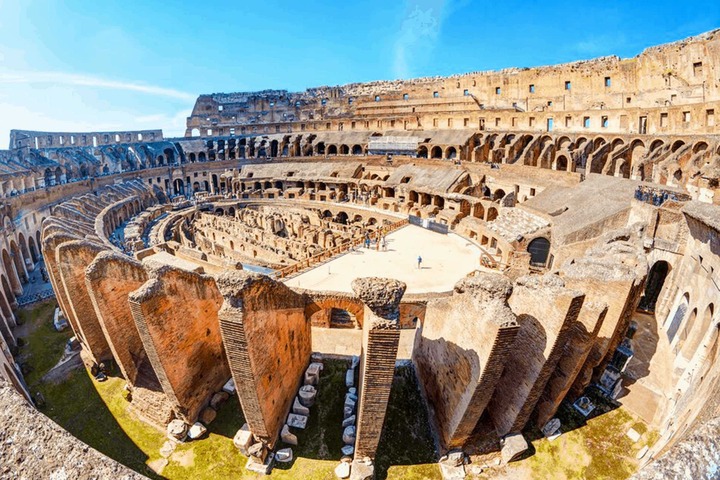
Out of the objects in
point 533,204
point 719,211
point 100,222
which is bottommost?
point 100,222

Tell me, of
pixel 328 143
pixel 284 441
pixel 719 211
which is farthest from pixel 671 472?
pixel 328 143

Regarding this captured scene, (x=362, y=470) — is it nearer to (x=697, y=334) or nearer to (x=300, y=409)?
(x=300, y=409)

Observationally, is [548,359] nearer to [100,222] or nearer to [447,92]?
[100,222]

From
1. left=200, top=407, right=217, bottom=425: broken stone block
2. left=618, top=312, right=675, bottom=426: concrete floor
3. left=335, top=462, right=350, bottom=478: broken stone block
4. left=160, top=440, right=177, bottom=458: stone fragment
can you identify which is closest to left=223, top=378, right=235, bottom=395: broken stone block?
left=200, top=407, right=217, bottom=425: broken stone block

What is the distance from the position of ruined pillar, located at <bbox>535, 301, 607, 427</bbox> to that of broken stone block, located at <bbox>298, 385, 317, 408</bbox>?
586 centimetres

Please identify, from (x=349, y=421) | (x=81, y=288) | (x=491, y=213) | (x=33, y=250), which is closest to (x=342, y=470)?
(x=349, y=421)

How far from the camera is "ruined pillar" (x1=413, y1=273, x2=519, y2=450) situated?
713 cm

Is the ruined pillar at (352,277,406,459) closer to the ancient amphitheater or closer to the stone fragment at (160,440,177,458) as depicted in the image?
the ancient amphitheater

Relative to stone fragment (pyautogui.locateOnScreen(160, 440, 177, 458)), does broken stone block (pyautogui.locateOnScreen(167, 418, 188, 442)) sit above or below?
above

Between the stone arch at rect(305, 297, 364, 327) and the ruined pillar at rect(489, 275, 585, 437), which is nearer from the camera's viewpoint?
the ruined pillar at rect(489, 275, 585, 437)

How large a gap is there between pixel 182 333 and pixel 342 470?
202 inches

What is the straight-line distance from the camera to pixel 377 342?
706cm

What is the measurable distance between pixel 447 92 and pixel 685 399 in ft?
139

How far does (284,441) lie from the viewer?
9.22 meters
